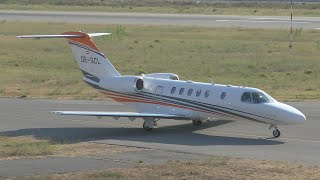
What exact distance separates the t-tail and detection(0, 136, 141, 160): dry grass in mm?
6817

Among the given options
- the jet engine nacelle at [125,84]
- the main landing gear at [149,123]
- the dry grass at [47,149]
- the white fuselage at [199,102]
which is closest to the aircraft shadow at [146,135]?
the main landing gear at [149,123]

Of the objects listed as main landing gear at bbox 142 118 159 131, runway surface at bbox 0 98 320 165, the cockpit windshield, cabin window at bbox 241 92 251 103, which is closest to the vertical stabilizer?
runway surface at bbox 0 98 320 165

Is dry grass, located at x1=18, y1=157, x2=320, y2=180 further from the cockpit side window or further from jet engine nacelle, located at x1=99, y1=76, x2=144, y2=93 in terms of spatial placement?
jet engine nacelle, located at x1=99, y1=76, x2=144, y2=93

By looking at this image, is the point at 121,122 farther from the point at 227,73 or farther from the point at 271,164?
the point at 227,73

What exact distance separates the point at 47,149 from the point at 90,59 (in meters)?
10.3

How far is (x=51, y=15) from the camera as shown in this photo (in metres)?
115

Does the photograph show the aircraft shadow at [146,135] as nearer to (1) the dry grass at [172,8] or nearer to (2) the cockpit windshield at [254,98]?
(2) the cockpit windshield at [254,98]

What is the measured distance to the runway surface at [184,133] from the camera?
101 feet

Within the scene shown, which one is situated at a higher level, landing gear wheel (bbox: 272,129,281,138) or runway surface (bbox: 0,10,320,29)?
runway surface (bbox: 0,10,320,29)

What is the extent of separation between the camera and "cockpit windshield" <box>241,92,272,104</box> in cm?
3441

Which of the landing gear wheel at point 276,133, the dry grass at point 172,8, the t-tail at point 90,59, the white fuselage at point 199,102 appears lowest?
the landing gear wheel at point 276,133

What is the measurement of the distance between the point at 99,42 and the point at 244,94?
146 ft

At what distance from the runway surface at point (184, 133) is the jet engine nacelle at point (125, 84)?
1780mm

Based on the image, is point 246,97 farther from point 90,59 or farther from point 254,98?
point 90,59
